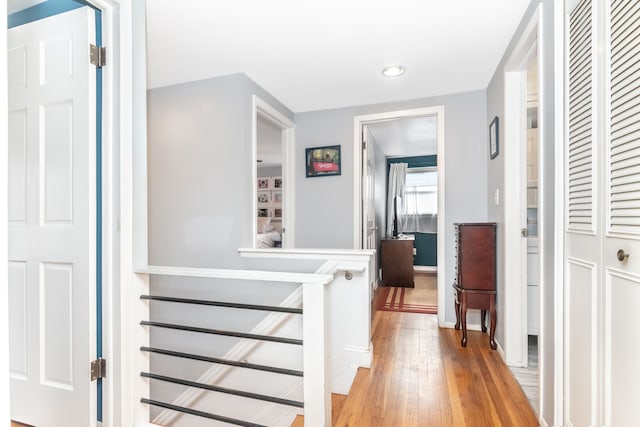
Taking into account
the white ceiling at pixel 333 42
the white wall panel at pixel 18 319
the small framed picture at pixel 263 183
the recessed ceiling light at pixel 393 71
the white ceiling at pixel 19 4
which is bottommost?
the white wall panel at pixel 18 319

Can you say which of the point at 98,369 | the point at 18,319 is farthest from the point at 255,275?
the point at 18,319

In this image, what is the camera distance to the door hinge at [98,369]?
1.41m

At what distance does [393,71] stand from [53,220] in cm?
244

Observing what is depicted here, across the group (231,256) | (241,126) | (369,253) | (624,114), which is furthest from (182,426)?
(624,114)

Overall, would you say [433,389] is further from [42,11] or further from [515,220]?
[42,11]

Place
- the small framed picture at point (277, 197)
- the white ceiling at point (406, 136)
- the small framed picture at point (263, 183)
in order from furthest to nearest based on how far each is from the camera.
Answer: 1. the small framed picture at point (263, 183)
2. the small framed picture at point (277, 197)
3. the white ceiling at point (406, 136)

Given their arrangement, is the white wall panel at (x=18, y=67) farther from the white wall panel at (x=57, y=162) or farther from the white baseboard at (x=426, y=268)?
the white baseboard at (x=426, y=268)

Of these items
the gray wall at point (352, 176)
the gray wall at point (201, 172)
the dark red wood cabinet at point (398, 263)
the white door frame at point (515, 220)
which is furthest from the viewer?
the dark red wood cabinet at point (398, 263)

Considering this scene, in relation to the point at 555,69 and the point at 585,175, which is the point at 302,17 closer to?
the point at 555,69

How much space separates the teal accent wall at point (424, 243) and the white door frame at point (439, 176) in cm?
297

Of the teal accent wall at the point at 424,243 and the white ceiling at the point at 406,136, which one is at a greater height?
the white ceiling at the point at 406,136

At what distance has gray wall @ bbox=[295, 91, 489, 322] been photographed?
290 centimetres

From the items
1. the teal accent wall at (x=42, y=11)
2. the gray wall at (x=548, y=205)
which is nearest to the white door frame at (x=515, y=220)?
the gray wall at (x=548, y=205)

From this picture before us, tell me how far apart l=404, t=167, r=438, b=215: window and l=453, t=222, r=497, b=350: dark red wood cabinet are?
3.63m
